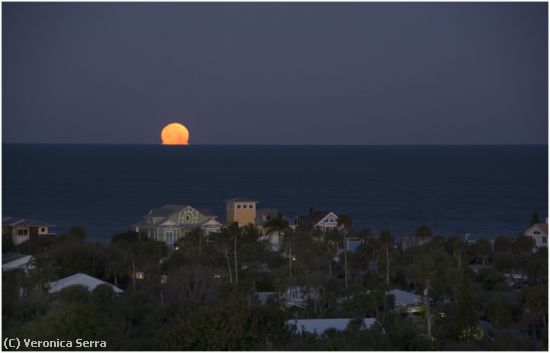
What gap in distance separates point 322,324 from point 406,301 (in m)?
→ 4.13

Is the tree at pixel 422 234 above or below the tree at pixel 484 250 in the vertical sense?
above

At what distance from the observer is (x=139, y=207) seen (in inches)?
2867

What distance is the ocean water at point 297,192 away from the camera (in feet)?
210

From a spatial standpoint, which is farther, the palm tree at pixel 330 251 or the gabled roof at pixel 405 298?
the palm tree at pixel 330 251

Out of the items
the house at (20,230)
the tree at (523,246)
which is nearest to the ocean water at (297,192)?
the house at (20,230)

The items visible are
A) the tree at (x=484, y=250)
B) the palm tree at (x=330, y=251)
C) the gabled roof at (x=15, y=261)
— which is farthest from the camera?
the tree at (x=484, y=250)

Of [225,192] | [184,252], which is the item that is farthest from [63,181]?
[184,252]

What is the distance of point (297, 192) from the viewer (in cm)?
9081

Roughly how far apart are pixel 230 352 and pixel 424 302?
8.54m

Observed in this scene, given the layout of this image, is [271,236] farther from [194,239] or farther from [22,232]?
[22,232]

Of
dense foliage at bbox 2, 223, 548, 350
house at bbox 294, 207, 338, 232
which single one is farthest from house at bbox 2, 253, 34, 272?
house at bbox 294, 207, 338, 232

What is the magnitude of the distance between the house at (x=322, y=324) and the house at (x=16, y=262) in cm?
956

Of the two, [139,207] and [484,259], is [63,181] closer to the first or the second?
[139,207]

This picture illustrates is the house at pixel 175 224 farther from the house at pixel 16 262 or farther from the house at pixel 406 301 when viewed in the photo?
the house at pixel 406 301
